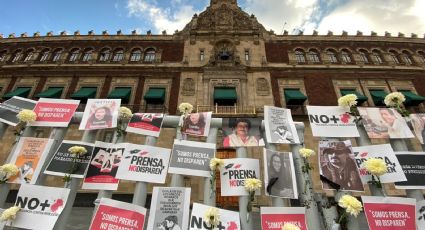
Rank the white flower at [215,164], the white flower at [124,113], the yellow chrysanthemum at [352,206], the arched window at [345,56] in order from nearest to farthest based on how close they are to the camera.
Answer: the yellow chrysanthemum at [352,206], the white flower at [215,164], the white flower at [124,113], the arched window at [345,56]

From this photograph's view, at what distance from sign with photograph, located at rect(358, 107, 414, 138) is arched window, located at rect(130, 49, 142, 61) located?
63.3 ft

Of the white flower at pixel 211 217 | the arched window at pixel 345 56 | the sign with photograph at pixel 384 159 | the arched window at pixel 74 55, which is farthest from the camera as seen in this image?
the arched window at pixel 74 55

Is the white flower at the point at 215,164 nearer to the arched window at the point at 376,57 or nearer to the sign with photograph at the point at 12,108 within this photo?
the sign with photograph at the point at 12,108

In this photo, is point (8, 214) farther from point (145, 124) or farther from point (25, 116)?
point (145, 124)

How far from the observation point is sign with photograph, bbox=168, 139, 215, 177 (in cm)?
542

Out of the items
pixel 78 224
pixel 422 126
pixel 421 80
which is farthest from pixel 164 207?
pixel 421 80

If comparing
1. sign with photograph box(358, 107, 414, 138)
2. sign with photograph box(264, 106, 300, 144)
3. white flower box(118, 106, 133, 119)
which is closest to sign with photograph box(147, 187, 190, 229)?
white flower box(118, 106, 133, 119)

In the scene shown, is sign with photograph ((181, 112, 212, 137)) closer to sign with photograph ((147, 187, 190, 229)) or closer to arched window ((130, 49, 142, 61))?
sign with photograph ((147, 187, 190, 229))

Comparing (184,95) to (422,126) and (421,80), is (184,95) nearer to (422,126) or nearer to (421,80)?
(422,126)

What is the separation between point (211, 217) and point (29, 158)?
4724mm

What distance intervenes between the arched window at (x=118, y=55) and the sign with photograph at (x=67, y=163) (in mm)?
17226

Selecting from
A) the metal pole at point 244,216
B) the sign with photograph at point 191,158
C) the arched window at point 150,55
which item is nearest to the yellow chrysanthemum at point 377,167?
the metal pole at point 244,216

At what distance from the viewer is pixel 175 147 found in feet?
18.7

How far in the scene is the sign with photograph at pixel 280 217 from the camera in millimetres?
4590
